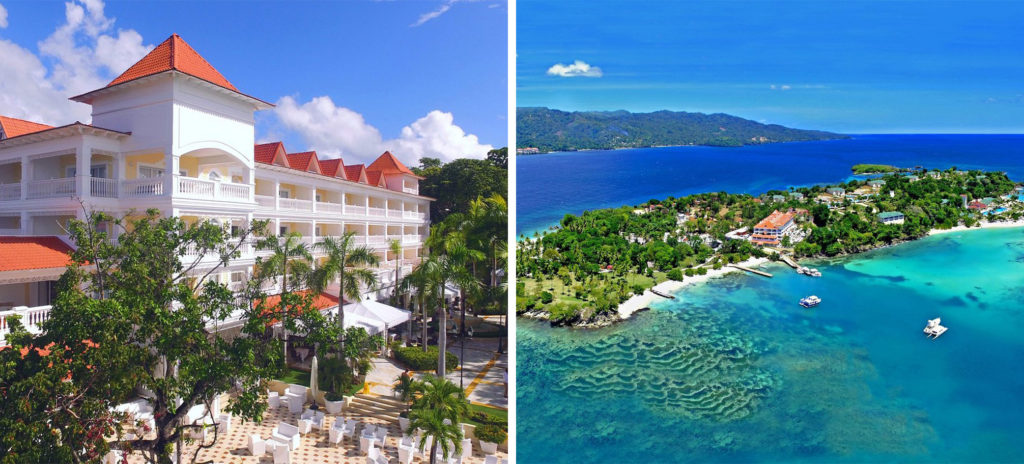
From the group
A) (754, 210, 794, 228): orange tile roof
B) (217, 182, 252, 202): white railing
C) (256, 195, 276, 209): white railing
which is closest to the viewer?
(217, 182, 252, 202): white railing

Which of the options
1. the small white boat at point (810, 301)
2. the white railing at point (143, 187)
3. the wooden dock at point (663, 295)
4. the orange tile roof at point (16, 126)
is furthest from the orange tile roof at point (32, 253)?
the small white boat at point (810, 301)

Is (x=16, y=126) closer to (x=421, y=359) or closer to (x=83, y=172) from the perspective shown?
(x=83, y=172)

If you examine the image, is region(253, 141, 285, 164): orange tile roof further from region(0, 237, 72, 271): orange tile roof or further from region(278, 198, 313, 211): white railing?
region(0, 237, 72, 271): orange tile roof

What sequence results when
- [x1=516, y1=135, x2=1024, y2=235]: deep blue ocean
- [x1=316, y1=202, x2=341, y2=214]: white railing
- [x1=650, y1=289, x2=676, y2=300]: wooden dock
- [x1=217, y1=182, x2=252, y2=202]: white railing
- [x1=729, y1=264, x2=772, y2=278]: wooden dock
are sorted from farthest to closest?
[x1=729, y1=264, x2=772, y2=278]: wooden dock → [x1=516, y1=135, x2=1024, y2=235]: deep blue ocean → [x1=650, y1=289, x2=676, y2=300]: wooden dock → [x1=316, y1=202, x2=341, y2=214]: white railing → [x1=217, y1=182, x2=252, y2=202]: white railing

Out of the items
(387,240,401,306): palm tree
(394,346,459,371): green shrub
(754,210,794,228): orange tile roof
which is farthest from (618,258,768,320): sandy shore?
(387,240,401,306): palm tree

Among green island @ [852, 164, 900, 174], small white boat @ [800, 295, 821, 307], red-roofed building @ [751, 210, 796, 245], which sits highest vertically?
green island @ [852, 164, 900, 174]

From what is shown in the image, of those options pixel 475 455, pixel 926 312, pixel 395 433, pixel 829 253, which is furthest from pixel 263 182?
pixel 829 253

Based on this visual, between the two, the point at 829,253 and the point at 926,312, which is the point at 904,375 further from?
the point at 829,253

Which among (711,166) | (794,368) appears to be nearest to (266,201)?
(794,368)
